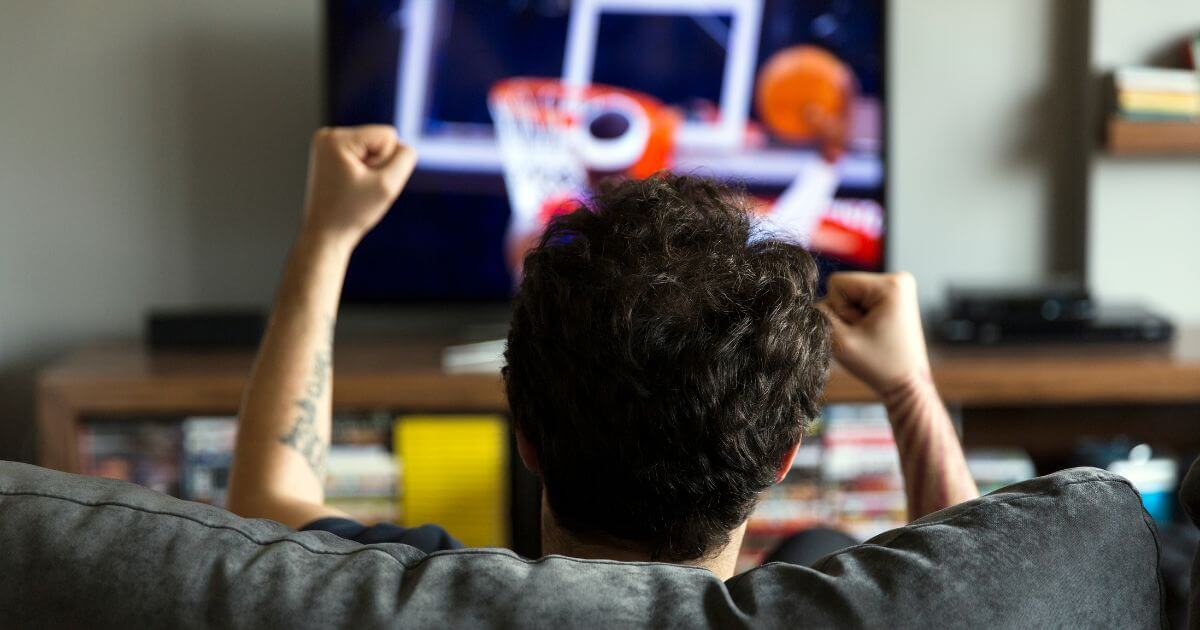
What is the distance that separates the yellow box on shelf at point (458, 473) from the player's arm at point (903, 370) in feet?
5.13

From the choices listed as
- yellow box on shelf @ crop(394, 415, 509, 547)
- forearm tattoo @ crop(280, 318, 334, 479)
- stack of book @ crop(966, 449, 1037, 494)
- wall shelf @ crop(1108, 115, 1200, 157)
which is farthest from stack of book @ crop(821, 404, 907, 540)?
forearm tattoo @ crop(280, 318, 334, 479)

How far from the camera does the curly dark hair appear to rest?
0.82m

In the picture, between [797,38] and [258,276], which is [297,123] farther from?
[797,38]

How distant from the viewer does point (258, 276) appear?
315 cm

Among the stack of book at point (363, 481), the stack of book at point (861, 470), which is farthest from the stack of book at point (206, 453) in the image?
the stack of book at point (861, 470)

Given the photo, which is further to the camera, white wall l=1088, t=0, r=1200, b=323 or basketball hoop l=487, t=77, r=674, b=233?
white wall l=1088, t=0, r=1200, b=323

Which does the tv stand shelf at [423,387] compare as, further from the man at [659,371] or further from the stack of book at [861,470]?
the man at [659,371]

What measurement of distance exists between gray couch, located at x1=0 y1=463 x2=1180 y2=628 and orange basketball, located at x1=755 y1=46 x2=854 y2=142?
2.33m

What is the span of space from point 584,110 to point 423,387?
31.2 inches

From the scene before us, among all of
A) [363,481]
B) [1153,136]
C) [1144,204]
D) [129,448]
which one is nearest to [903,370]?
[363,481]

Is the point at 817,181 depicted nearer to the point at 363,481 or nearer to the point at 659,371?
the point at 363,481

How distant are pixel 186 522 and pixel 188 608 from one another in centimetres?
6

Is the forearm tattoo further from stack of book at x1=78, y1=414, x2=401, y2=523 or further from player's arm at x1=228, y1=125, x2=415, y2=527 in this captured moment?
stack of book at x1=78, y1=414, x2=401, y2=523

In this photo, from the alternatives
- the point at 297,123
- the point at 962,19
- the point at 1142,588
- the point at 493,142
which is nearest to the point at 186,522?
the point at 1142,588
